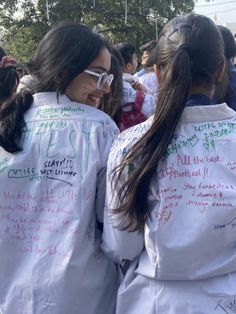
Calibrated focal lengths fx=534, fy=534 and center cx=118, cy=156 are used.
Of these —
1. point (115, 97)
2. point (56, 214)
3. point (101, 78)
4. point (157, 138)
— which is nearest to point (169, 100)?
point (157, 138)

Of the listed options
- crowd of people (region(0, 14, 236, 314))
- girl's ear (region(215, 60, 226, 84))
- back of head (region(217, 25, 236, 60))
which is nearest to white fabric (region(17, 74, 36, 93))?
crowd of people (region(0, 14, 236, 314))

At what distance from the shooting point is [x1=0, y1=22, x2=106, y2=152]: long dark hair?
163 centimetres

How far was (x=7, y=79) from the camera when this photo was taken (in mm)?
1950

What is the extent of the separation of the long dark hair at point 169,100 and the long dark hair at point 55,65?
0.97 feet

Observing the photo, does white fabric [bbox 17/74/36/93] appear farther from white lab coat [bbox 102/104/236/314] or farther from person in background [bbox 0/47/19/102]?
white lab coat [bbox 102/104/236/314]

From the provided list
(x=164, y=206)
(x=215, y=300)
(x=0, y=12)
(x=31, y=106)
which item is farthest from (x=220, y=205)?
(x=0, y=12)

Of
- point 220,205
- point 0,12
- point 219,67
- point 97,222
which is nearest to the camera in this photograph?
point 220,205

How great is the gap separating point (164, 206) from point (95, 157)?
0.28 m

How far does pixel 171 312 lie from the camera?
4.63 feet

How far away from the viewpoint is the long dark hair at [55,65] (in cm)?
163

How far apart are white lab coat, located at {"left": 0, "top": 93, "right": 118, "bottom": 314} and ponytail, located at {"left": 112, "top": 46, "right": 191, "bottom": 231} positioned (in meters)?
0.17

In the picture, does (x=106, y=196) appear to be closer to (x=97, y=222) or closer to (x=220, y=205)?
(x=97, y=222)

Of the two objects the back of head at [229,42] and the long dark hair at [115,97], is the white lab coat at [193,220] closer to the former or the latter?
the long dark hair at [115,97]

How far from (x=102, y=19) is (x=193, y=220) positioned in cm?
1817
